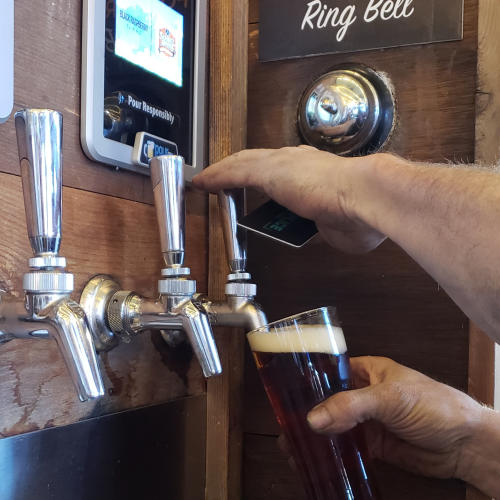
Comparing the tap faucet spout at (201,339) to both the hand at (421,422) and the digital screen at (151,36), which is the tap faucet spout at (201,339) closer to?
the hand at (421,422)

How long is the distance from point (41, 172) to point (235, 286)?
12.9 inches

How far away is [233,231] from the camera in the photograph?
2.81 ft

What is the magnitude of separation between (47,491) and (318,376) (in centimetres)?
33

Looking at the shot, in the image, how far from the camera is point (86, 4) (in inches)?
30.2

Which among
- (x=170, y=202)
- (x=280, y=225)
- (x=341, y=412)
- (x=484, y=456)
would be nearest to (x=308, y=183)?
(x=280, y=225)

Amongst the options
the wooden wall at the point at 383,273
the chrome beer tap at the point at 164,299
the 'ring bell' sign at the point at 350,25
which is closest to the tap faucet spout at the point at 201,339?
the chrome beer tap at the point at 164,299

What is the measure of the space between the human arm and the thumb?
0.18 metres

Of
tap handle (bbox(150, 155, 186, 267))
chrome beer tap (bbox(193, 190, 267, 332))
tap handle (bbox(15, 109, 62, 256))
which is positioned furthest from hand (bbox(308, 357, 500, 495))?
tap handle (bbox(15, 109, 62, 256))

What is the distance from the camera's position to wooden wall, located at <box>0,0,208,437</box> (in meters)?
0.68

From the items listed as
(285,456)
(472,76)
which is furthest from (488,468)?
(472,76)

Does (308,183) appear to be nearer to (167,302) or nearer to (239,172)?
(239,172)

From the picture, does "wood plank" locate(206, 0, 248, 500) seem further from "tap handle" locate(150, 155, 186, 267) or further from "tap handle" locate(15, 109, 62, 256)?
Result: "tap handle" locate(15, 109, 62, 256)

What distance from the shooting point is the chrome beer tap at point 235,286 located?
2.72 feet

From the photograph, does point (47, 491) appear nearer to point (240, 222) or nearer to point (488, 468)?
point (240, 222)
